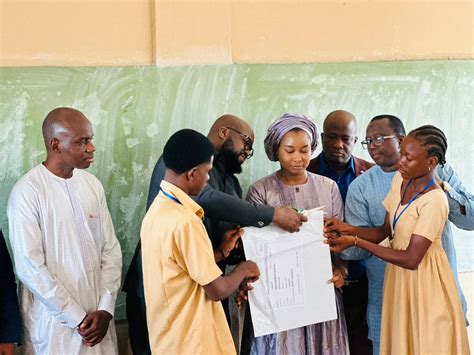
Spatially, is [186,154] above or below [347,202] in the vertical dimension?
above

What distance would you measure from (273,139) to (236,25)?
3.54ft

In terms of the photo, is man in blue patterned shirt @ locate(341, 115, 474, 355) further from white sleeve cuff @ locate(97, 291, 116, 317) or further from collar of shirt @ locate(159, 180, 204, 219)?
white sleeve cuff @ locate(97, 291, 116, 317)

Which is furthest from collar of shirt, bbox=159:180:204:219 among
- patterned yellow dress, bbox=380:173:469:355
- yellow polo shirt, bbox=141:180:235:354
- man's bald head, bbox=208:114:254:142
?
patterned yellow dress, bbox=380:173:469:355

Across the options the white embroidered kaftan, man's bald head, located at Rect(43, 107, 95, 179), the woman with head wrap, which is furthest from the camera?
the woman with head wrap

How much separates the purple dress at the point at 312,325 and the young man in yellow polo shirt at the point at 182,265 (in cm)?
55

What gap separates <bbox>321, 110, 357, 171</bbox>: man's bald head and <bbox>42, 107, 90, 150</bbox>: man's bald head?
4.98 feet

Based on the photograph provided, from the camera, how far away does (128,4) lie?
145 inches

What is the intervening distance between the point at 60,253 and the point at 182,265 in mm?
812

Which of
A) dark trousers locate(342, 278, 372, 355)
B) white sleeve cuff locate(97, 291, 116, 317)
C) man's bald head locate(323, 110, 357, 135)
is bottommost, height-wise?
dark trousers locate(342, 278, 372, 355)

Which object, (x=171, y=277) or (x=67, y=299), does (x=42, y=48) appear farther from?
(x=171, y=277)

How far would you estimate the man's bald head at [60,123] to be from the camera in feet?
9.90

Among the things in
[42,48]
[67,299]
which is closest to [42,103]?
[42,48]

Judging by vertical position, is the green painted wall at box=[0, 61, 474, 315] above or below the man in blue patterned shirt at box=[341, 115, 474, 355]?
above

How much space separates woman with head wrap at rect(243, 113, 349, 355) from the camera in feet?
10.3
